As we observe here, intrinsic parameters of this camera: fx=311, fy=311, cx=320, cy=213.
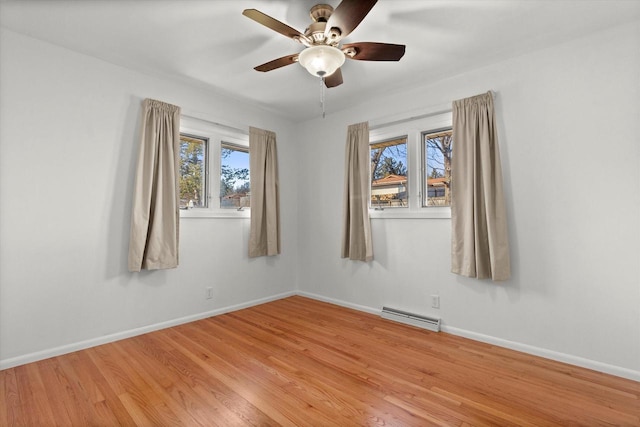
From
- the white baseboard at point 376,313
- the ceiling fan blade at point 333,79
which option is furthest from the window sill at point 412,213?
the ceiling fan blade at point 333,79

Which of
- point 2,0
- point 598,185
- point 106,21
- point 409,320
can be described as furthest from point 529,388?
point 2,0

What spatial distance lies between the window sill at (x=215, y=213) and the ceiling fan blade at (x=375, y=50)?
90.9 inches

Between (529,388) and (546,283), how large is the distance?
92 cm

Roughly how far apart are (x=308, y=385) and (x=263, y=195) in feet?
8.26

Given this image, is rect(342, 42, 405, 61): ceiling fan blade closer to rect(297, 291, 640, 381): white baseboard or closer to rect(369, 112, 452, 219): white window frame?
rect(369, 112, 452, 219): white window frame

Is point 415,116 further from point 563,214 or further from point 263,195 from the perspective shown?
point 263,195

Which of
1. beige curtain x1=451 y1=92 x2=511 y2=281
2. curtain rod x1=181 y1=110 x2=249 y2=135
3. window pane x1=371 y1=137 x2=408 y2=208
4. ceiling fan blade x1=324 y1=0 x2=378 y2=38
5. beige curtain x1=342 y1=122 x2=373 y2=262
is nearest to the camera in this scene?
ceiling fan blade x1=324 y1=0 x2=378 y2=38

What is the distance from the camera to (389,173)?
3.70 meters

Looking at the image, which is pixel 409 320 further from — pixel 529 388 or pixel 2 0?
pixel 2 0

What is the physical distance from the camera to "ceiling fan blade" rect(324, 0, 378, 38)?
1713 mm

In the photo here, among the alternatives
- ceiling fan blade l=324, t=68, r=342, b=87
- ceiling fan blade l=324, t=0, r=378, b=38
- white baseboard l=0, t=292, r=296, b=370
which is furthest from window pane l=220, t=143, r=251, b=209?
ceiling fan blade l=324, t=0, r=378, b=38

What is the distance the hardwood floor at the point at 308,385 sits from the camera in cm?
178

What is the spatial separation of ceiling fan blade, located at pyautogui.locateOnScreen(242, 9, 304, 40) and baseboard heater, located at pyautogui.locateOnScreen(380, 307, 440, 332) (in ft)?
9.35

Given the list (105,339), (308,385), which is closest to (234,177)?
(105,339)
